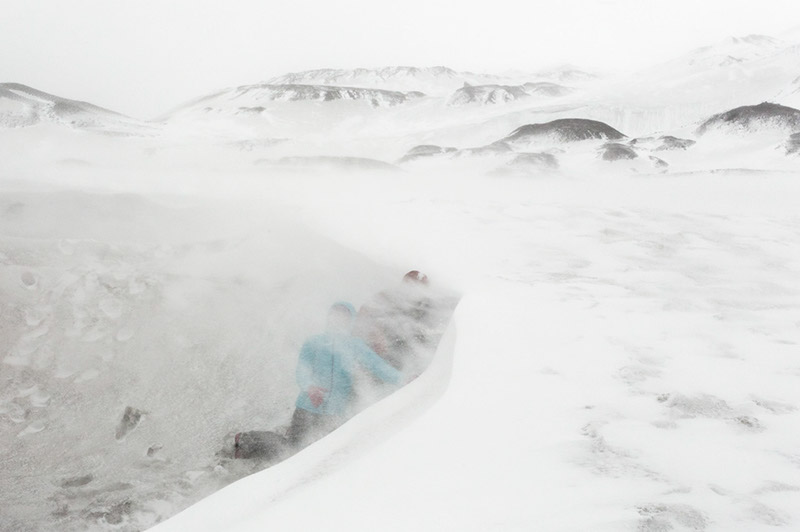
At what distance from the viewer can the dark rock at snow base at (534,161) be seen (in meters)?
16.3

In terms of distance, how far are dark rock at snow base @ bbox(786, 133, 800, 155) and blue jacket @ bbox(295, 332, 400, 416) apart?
15.6 m

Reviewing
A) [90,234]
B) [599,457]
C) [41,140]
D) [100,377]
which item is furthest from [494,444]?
[41,140]

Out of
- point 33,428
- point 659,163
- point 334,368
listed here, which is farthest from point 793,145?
point 33,428

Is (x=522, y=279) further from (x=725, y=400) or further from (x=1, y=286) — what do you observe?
(x=1, y=286)

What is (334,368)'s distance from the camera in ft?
14.5

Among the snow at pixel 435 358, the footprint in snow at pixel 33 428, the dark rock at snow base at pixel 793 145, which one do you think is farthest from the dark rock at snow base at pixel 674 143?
the footprint in snow at pixel 33 428

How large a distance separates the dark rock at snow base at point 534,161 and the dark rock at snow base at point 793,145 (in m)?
6.41

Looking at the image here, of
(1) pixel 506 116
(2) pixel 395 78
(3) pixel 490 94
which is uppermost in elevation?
(2) pixel 395 78

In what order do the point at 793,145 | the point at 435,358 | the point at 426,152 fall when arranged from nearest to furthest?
the point at 435,358
the point at 793,145
the point at 426,152

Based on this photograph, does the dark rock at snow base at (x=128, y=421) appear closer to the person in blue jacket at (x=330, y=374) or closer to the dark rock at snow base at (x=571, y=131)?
the person in blue jacket at (x=330, y=374)

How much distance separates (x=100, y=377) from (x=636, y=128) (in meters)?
34.2

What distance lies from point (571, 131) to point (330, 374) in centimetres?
2133

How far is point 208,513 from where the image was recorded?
2.42 metres

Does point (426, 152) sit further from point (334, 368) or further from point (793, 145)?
point (334, 368)
